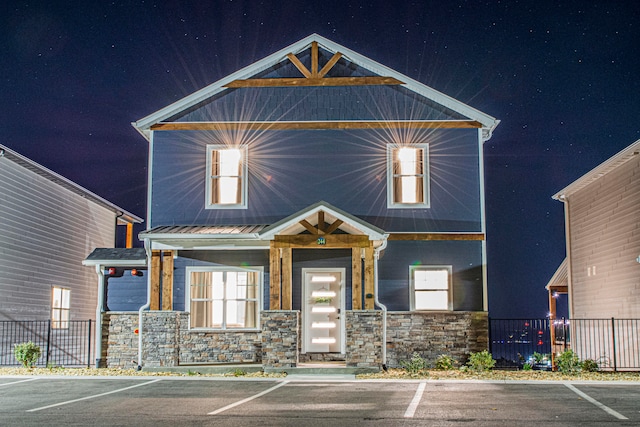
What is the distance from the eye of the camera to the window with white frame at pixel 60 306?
22.8 metres

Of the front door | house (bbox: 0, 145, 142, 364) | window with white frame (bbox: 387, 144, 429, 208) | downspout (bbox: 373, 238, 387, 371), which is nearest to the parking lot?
downspout (bbox: 373, 238, 387, 371)

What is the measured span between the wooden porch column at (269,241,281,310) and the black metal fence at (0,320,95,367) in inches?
183

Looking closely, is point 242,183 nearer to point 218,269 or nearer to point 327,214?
point 218,269

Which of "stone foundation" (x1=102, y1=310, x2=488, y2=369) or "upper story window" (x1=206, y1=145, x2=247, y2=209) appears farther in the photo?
"upper story window" (x1=206, y1=145, x2=247, y2=209)

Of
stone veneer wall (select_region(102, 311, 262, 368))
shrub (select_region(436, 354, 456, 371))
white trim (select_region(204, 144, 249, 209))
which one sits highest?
white trim (select_region(204, 144, 249, 209))

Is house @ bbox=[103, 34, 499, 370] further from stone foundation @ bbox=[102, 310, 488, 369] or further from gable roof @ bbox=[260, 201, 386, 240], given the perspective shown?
gable roof @ bbox=[260, 201, 386, 240]

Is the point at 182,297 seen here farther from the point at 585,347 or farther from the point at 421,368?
the point at 585,347

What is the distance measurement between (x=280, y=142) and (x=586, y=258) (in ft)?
32.8

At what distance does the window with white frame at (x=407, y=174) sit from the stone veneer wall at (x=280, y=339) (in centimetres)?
451

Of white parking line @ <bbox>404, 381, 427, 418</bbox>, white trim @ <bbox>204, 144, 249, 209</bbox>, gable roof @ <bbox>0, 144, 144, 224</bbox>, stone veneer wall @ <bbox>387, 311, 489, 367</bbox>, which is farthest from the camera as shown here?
gable roof @ <bbox>0, 144, 144, 224</bbox>

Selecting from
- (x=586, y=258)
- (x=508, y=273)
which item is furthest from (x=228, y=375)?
→ (x=508, y=273)

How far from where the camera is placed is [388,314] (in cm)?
1898

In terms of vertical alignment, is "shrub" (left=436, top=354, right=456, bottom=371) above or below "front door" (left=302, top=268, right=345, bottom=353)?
below

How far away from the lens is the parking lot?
404 inches
